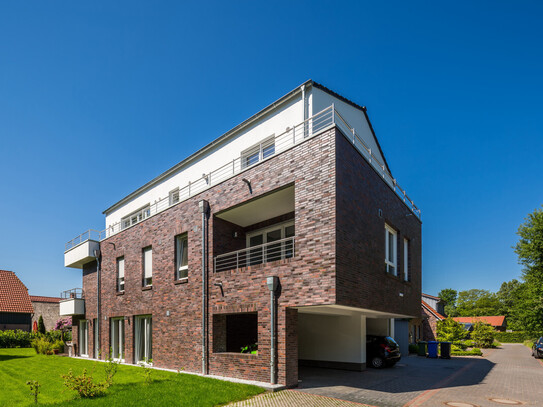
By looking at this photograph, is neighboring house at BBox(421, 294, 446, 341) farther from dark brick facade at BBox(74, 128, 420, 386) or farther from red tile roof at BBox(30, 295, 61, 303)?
red tile roof at BBox(30, 295, 61, 303)

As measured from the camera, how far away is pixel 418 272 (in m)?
19.9

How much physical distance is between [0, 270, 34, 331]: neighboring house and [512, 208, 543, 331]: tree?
134ft

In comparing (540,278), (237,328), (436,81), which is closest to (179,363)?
(237,328)

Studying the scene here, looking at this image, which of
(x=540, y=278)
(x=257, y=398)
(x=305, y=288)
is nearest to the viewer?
(x=257, y=398)

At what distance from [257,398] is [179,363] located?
6057 mm

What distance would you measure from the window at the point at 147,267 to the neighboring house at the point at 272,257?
9 centimetres

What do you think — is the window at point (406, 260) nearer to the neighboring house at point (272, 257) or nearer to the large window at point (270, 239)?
the neighboring house at point (272, 257)

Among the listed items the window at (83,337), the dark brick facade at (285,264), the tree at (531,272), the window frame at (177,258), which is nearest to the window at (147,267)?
the dark brick facade at (285,264)

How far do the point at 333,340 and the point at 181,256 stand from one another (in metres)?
6.98

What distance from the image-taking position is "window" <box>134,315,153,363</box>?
57.7 ft

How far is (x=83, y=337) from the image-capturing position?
24609 mm

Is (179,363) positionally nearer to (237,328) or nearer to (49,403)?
(237,328)

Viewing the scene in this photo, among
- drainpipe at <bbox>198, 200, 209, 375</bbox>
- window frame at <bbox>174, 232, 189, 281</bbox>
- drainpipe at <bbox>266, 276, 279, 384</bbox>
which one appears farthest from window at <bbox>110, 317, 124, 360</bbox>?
drainpipe at <bbox>266, 276, 279, 384</bbox>

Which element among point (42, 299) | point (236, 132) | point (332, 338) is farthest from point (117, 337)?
point (42, 299)
